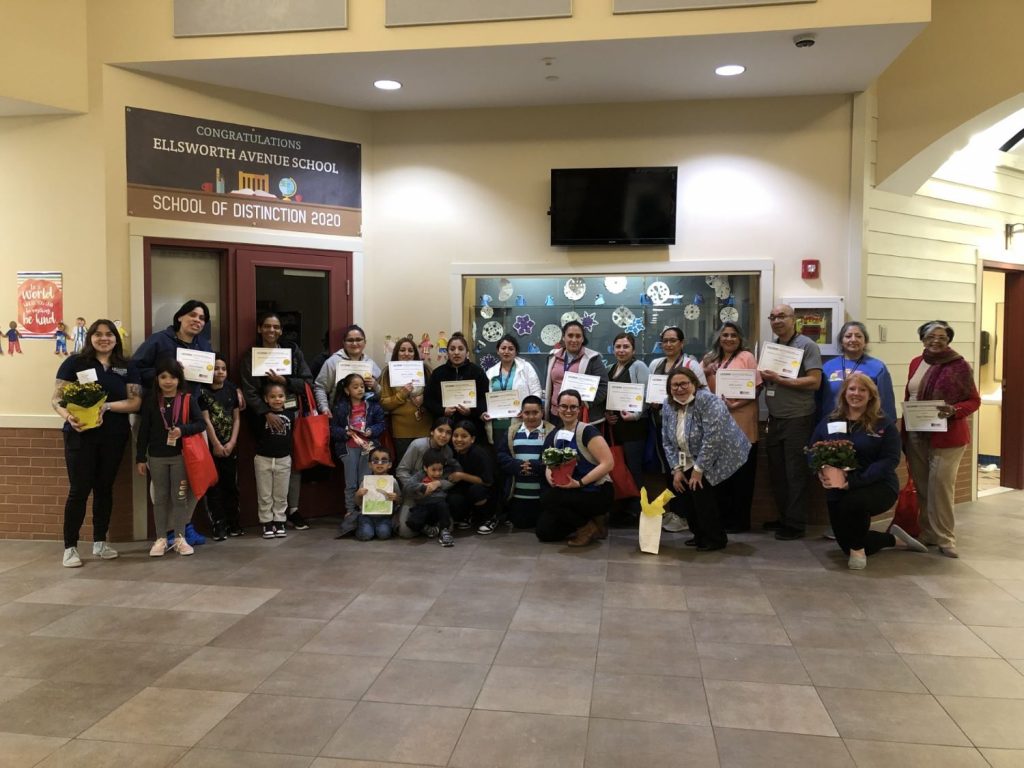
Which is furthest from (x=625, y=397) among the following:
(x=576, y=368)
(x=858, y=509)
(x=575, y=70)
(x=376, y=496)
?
(x=575, y=70)

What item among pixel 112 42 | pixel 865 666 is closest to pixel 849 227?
pixel 865 666

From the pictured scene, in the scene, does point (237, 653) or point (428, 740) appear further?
point (237, 653)

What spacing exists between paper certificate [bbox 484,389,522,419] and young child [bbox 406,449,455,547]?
2.22 ft

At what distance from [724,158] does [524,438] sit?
327cm

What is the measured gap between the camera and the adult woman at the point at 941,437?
6203 mm

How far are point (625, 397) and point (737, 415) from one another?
3.23 ft

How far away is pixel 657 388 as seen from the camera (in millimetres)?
6777

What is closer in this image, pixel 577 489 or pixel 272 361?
pixel 577 489

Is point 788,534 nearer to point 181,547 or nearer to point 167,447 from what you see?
point 181,547

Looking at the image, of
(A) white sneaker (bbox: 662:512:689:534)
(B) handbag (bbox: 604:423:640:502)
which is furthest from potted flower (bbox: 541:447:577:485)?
(A) white sneaker (bbox: 662:512:689:534)

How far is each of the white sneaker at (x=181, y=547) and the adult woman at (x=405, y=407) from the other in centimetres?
195

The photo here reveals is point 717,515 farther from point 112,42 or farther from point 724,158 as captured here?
point 112,42

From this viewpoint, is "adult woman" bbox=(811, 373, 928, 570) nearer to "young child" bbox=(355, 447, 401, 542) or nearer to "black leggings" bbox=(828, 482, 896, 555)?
"black leggings" bbox=(828, 482, 896, 555)

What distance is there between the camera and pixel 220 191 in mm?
7035
